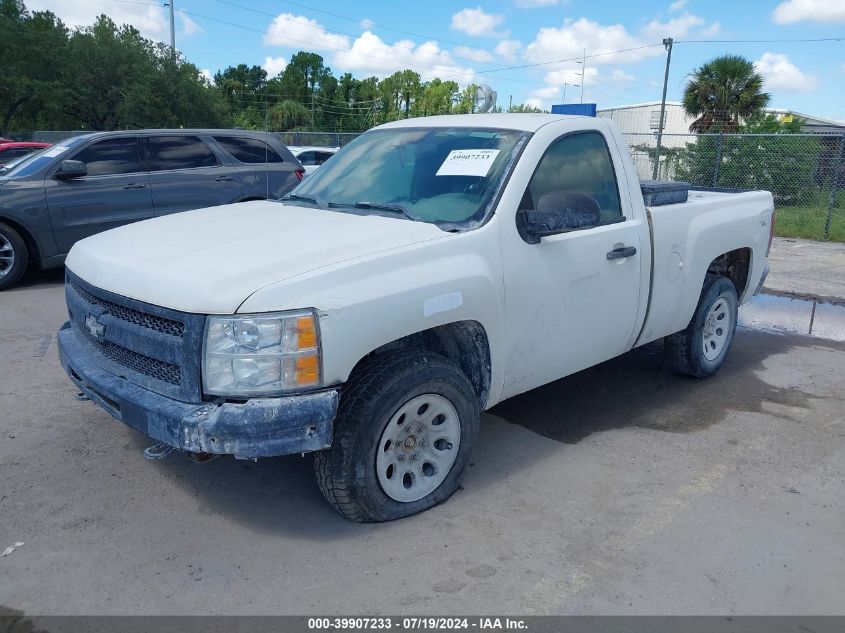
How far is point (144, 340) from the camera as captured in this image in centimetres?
326

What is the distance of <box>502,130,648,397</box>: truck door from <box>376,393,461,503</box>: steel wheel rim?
0.50m

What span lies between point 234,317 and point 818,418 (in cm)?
408

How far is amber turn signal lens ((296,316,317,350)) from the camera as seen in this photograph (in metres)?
2.98

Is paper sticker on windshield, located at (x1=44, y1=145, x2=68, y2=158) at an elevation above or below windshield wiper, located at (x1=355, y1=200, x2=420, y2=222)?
above

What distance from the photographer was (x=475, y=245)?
3621 mm

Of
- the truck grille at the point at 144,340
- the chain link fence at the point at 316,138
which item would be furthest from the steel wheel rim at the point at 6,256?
the chain link fence at the point at 316,138

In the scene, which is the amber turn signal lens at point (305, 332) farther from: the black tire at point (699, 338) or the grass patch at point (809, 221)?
the grass patch at point (809, 221)

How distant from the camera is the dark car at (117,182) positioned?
8.45 metres

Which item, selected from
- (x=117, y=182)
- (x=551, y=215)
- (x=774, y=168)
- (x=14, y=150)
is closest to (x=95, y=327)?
(x=551, y=215)

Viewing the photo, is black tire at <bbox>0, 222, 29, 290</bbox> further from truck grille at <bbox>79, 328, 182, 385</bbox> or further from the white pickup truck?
truck grille at <bbox>79, 328, 182, 385</bbox>

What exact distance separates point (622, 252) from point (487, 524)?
1.84 meters

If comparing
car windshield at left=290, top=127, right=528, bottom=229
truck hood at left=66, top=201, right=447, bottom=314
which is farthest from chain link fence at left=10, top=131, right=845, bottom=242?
truck hood at left=66, top=201, right=447, bottom=314

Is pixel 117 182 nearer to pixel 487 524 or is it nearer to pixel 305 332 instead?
pixel 305 332

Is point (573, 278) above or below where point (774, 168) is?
below
